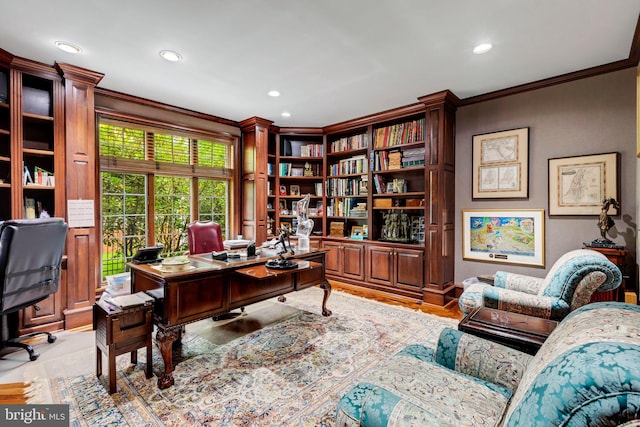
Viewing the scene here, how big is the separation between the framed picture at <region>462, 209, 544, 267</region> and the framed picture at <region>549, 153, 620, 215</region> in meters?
0.24

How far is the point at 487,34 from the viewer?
7.80 ft

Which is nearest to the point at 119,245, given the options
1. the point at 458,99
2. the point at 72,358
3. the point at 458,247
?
the point at 72,358

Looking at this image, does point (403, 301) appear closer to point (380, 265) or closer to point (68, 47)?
point (380, 265)

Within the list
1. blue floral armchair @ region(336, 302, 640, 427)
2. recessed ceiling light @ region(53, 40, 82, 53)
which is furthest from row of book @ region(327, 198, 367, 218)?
recessed ceiling light @ region(53, 40, 82, 53)

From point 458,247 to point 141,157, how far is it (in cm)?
444

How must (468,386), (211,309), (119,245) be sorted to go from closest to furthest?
(468,386) → (211,309) → (119,245)

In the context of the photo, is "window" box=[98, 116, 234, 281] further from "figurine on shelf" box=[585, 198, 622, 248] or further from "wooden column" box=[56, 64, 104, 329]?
"figurine on shelf" box=[585, 198, 622, 248]

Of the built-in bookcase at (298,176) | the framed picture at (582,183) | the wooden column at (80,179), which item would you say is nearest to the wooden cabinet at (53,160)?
the wooden column at (80,179)

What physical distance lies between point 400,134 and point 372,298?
2.37m

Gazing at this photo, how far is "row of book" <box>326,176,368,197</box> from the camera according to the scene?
472cm

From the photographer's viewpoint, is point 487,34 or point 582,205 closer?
point 487,34

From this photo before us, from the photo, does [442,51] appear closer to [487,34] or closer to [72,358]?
[487,34]

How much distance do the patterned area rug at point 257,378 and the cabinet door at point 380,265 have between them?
1.07m

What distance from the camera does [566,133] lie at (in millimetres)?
3184
